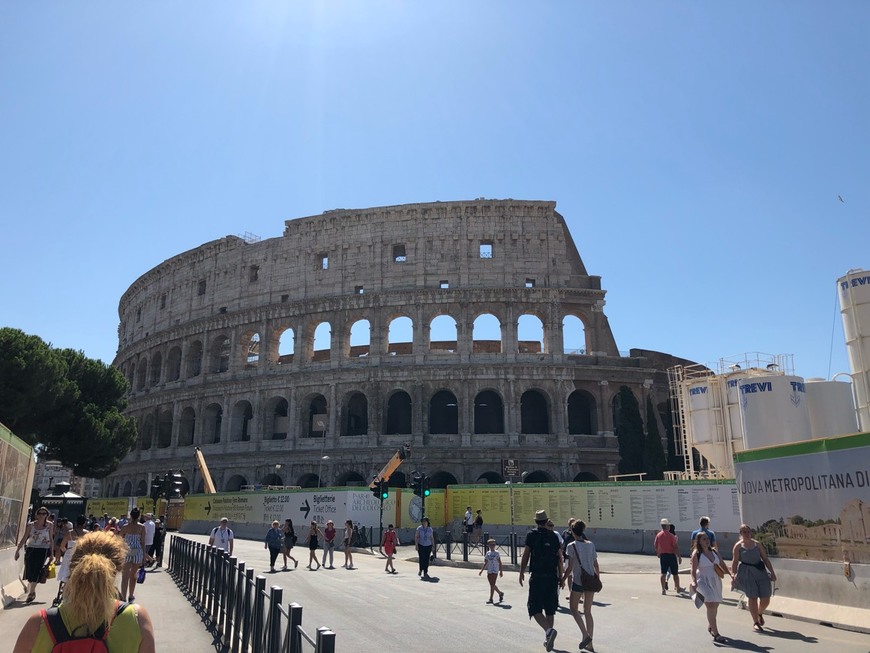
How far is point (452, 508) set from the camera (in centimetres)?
2908

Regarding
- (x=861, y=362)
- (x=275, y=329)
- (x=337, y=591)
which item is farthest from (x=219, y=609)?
(x=275, y=329)

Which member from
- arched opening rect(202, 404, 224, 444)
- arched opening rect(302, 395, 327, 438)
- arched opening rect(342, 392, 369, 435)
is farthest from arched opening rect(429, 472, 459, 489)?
arched opening rect(202, 404, 224, 444)

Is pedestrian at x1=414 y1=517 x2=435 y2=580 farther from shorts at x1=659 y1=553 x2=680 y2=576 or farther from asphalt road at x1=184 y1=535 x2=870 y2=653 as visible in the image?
shorts at x1=659 y1=553 x2=680 y2=576

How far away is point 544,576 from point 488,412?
3366cm

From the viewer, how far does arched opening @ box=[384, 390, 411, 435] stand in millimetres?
42125

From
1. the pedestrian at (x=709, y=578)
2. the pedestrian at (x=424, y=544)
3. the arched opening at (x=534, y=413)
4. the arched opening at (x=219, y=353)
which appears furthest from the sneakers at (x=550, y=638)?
the arched opening at (x=219, y=353)

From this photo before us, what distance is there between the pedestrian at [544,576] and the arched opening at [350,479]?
32340mm

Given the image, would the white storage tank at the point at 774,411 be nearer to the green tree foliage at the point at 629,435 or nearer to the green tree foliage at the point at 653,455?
the green tree foliage at the point at 653,455

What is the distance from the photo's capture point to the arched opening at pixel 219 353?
47.2 m

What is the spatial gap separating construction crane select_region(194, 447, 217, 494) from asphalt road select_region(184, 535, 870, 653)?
24409 millimetres

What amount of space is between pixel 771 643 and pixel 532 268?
111ft

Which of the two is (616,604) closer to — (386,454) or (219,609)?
(219,609)

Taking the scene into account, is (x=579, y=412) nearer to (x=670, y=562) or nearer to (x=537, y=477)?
(x=537, y=477)

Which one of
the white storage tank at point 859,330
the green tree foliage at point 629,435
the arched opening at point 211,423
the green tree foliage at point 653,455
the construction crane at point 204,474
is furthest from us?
the arched opening at point 211,423
